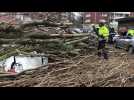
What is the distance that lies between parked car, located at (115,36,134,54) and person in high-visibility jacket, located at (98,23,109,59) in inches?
10.9

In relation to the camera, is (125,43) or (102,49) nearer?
(102,49)

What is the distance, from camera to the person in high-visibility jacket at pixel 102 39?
6840mm

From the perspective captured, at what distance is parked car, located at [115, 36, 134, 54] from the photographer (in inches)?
276

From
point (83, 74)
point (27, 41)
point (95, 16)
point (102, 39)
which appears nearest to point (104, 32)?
point (102, 39)

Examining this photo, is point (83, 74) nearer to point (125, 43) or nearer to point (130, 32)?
point (125, 43)

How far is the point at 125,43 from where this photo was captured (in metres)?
7.02

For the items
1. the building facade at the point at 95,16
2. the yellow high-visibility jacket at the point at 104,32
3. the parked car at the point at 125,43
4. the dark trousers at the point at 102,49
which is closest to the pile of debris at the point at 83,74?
the dark trousers at the point at 102,49

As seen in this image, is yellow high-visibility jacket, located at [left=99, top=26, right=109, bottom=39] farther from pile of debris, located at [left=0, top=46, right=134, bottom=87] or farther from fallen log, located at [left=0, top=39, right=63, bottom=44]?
fallen log, located at [left=0, top=39, right=63, bottom=44]

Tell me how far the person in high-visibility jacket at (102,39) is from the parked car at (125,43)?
0.91 ft

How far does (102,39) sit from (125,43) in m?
0.54

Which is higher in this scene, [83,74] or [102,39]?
[102,39]

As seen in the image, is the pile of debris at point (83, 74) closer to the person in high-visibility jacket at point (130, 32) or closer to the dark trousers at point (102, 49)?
the dark trousers at point (102, 49)
